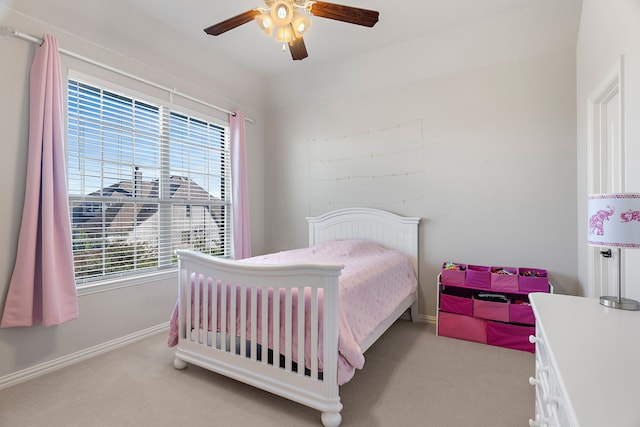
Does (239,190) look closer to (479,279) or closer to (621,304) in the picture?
(479,279)

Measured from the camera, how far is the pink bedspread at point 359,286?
1658 millimetres

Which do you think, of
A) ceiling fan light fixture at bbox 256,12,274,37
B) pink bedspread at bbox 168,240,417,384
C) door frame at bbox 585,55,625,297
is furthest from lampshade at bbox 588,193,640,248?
ceiling fan light fixture at bbox 256,12,274,37

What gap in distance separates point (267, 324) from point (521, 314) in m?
1.99

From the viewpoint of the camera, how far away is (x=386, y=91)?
3387 mm

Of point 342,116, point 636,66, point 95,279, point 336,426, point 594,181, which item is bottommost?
point 336,426

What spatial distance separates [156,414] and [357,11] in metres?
2.53

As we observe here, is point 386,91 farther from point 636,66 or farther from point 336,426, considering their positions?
point 336,426

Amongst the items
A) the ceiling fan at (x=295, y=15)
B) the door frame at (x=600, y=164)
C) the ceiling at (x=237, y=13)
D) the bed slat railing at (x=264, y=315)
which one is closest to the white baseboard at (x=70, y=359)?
the bed slat railing at (x=264, y=315)

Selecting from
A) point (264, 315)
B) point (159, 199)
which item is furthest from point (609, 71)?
point (159, 199)

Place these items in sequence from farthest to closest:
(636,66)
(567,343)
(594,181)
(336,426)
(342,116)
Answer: (342,116), (594,181), (336,426), (636,66), (567,343)

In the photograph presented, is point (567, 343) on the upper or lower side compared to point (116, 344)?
upper

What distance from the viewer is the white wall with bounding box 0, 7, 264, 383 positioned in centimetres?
200

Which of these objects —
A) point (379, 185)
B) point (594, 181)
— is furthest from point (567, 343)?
point (379, 185)

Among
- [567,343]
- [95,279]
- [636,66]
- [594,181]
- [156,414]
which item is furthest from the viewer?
[95,279]
